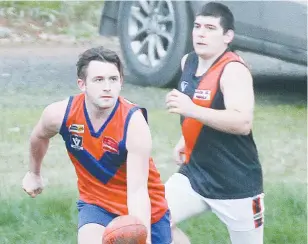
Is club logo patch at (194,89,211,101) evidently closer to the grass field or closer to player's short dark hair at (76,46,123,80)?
player's short dark hair at (76,46,123,80)

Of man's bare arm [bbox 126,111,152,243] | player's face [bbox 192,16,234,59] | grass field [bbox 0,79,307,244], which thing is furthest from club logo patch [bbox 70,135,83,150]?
grass field [bbox 0,79,307,244]

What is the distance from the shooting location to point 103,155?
4.32 meters

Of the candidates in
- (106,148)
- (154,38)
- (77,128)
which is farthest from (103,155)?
(154,38)

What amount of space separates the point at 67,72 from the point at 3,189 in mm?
4376

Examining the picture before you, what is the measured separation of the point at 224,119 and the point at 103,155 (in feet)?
1.92

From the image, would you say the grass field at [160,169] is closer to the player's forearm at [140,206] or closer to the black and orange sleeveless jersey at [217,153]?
the black and orange sleeveless jersey at [217,153]

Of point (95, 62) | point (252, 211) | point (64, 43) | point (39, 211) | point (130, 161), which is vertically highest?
point (95, 62)

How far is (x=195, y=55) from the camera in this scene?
5.00m

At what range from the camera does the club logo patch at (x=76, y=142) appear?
435 cm

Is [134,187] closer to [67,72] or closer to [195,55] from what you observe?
[195,55]

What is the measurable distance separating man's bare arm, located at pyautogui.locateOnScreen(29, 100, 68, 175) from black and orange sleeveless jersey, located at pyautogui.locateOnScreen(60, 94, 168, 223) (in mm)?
34

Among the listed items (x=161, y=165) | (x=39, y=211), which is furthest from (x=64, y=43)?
(x=39, y=211)

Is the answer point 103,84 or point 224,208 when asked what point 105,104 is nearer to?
point 103,84

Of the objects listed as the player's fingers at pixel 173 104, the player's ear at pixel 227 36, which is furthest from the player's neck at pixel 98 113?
the player's ear at pixel 227 36
